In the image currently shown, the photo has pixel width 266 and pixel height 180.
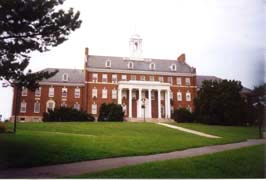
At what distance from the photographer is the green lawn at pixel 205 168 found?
4.50 meters

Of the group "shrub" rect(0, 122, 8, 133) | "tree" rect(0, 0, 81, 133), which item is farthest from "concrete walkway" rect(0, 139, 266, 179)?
"tree" rect(0, 0, 81, 133)

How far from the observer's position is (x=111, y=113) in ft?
36.7

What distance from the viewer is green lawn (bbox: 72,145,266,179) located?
14.8 feet

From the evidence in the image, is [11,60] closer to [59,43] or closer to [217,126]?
[59,43]

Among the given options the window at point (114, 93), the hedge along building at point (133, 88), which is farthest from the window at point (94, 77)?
the window at point (114, 93)

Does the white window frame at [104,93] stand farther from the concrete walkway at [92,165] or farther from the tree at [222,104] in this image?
the concrete walkway at [92,165]

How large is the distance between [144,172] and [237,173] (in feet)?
4.48

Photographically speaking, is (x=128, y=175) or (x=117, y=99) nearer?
(x=128, y=175)

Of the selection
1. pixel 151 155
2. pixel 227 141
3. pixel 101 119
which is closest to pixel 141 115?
pixel 101 119

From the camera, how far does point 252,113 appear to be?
5730mm

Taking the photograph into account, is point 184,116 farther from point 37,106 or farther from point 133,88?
point 37,106

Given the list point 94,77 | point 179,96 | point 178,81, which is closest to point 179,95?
point 179,96

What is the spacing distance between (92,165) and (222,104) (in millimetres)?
3062

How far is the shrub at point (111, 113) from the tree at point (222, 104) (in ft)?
12.1
